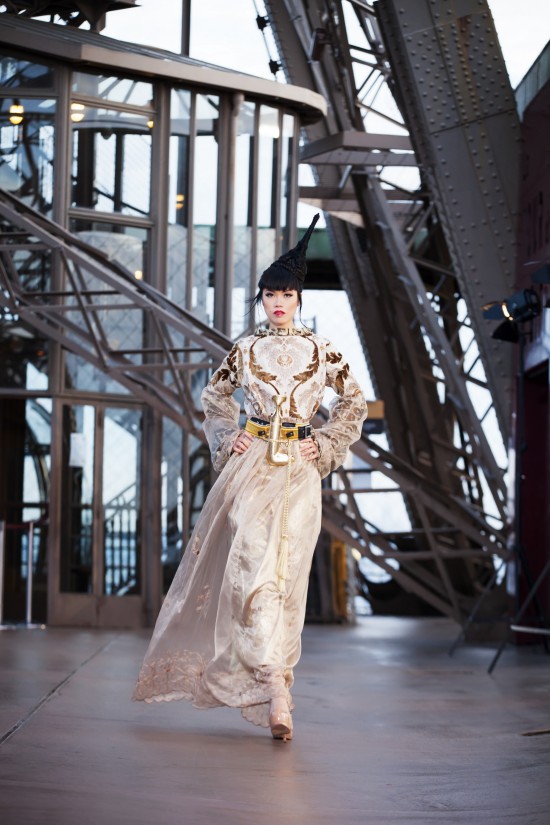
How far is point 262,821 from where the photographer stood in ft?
11.1

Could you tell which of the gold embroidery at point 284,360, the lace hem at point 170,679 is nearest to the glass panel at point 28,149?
the gold embroidery at point 284,360

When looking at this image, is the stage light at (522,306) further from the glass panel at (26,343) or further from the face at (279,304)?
the glass panel at (26,343)

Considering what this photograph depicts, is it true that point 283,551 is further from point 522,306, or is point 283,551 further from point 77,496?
point 77,496

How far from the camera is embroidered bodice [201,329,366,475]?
576 centimetres

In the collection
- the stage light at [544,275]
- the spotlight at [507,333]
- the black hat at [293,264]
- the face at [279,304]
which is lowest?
the face at [279,304]

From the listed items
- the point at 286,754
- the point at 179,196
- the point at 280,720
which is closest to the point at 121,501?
the point at 179,196

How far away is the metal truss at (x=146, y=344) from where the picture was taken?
12008 millimetres

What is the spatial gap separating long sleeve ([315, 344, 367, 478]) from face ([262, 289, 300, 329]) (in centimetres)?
25

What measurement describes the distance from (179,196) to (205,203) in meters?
0.32

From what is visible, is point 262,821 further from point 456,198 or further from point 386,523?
point 386,523

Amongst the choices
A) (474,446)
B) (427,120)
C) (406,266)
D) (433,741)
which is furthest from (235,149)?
(433,741)

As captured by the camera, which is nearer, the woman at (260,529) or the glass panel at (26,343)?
the woman at (260,529)

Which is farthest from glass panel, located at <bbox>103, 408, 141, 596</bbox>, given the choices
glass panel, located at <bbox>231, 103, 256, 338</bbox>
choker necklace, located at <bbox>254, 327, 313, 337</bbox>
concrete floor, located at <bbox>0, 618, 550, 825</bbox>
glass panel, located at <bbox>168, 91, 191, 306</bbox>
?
choker necklace, located at <bbox>254, 327, 313, 337</bbox>

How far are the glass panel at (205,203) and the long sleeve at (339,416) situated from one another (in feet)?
28.3
